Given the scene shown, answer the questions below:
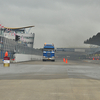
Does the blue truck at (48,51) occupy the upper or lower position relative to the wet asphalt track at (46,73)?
upper

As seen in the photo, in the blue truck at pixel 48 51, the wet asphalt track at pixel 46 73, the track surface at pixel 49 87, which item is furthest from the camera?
the blue truck at pixel 48 51

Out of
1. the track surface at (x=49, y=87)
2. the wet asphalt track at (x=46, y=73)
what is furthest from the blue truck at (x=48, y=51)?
the track surface at (x=49, y=87)

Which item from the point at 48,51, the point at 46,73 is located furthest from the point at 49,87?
the point at 48,51

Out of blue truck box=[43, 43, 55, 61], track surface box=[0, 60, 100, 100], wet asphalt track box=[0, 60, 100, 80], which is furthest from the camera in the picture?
blue truck box=[43, 43, 55, 61]

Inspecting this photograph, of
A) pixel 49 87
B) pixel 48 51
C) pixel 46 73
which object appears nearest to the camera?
pixel 49 87

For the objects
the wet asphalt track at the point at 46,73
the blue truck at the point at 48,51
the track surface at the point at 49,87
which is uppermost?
the blue truck at the point at 48,51

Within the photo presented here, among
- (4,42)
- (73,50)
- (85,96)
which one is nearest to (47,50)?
(4,42)

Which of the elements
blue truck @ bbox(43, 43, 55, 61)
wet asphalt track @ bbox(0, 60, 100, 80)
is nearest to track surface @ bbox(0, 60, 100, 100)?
wet asphalt track @ bbox(0, 60, 100, 80)

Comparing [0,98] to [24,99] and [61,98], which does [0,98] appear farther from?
[61,98]

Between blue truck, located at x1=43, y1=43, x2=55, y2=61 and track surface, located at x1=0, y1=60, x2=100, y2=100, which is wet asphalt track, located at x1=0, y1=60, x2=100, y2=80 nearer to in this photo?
track surface, located at x1=0, y1=60, x2=100, y2=100

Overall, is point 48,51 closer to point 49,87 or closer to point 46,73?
point 46,73

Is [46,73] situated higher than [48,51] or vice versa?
[48,51]

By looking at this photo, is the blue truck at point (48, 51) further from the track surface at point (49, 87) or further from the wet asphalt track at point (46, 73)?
the track surface at point (49, 87)

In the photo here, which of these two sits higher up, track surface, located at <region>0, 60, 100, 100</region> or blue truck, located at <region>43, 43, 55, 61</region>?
blue truck, located at <region>43, 43, 55, 61</region>
